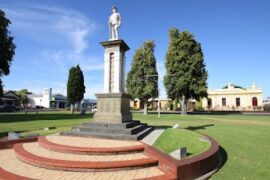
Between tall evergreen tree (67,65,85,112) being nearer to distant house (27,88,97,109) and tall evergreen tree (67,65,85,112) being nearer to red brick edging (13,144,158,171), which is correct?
distant house (27,88,97,109)

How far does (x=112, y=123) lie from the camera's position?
455 inches

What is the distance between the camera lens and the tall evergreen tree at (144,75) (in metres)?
38.6

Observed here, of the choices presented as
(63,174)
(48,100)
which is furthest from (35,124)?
(48,100)

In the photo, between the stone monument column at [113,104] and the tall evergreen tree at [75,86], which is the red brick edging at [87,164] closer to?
the stone monument column at [113,104]

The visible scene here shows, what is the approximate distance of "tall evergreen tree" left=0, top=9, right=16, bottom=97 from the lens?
82.1 ft

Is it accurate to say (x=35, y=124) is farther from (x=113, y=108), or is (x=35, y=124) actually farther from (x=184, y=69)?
(x=184, y=69)

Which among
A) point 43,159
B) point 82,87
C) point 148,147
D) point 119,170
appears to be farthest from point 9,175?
point 82,87

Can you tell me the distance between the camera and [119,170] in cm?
666

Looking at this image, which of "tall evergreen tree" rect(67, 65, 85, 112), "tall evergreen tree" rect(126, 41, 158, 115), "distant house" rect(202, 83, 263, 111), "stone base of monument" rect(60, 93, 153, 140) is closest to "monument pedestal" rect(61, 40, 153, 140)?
"stone base of monument" rect(60, 93, 153, 140)

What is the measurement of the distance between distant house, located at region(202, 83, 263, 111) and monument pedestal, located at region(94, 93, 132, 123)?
171 ft

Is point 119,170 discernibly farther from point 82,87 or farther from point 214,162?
point 82,87

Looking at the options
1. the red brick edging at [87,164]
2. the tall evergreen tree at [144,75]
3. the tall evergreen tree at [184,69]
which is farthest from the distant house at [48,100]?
the red brick edging at [87,164]

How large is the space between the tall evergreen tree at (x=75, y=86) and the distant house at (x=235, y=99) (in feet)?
Answer: 108

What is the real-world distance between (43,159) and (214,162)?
18.5 feet
